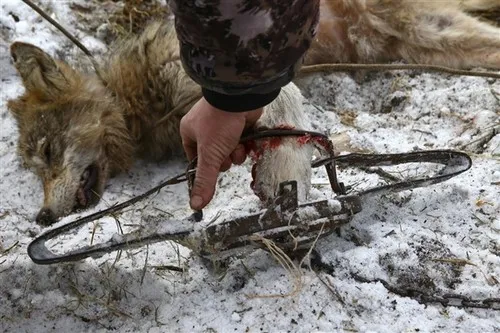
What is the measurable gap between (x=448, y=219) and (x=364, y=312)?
685mm

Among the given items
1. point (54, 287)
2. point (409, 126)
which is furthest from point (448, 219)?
point (54, 287)

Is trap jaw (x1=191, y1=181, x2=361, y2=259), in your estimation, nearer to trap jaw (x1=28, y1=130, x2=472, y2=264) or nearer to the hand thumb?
trap jaw (x1=28, y1=130, x2=472, y2=264)

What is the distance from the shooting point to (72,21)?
192 inches

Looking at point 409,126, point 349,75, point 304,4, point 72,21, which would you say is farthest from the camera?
point 72,21

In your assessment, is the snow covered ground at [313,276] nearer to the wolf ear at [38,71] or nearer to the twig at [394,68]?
the twig at [394,68]

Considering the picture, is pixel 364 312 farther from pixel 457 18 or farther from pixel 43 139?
pixel 457 18

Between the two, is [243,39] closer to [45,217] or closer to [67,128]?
[45,217]

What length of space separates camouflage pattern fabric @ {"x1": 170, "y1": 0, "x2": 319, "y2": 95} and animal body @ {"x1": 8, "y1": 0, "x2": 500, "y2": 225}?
4.80 ft

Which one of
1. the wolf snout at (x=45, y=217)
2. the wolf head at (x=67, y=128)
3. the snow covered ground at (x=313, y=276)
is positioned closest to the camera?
the snow covered ground at (x=313, y=276)

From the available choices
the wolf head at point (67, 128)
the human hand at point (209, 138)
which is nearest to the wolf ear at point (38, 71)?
the wolf head at point (67, 128)

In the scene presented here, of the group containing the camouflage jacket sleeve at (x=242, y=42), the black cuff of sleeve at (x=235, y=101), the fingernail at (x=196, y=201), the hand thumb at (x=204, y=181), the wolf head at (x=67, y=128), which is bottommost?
the wolf head at (x=67, y=128)

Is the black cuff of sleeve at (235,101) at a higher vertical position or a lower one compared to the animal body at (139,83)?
higher

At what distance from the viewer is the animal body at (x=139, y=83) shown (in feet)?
12.2

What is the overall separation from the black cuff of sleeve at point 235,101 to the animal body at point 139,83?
4.52ft
